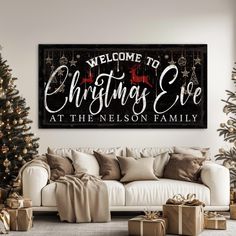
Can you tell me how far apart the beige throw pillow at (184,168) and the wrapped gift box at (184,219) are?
3.73 ft

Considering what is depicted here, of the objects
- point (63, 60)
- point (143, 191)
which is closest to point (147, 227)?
point (143, 191)

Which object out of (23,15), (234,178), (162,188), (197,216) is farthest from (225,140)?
(23,15)

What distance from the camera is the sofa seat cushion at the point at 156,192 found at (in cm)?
718

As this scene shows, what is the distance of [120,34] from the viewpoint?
8.74 metres

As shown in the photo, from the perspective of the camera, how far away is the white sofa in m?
7.14

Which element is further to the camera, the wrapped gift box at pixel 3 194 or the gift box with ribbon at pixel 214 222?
the wrapped gift box at pixel 3 194

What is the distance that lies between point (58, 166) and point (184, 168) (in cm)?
164

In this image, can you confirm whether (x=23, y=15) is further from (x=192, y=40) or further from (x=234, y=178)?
(x=234, y=178)

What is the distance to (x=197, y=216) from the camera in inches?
249

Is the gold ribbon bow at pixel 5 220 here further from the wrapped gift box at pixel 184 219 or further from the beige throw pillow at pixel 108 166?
the wrapped gift box at pixel 184 219

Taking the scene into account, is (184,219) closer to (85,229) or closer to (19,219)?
(85,229)

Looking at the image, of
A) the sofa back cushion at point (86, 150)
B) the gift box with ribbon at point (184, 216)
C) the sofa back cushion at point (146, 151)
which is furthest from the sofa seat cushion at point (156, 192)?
the sofa back cushion at point (86, 150)

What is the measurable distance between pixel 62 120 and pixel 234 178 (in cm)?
266

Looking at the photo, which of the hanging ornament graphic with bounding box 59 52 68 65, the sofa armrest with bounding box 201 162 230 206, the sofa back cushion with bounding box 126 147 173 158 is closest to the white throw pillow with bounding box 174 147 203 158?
the sofa back cushion with bounding box 126 147 173 158
